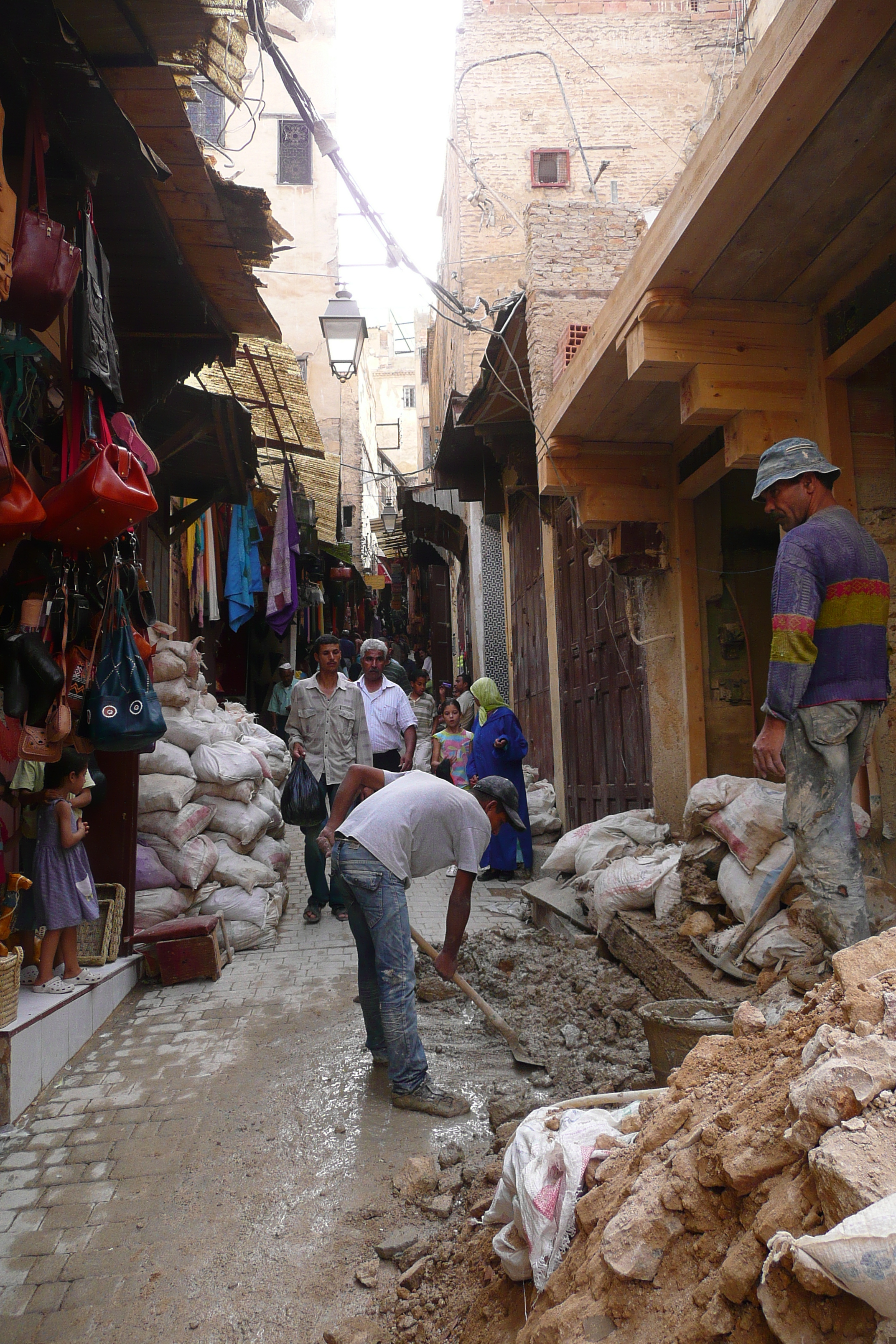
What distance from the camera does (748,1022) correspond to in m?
2.12

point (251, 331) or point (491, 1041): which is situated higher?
point (251, 331)

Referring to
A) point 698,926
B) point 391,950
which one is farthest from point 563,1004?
point 391,950

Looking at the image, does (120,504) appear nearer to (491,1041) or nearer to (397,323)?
(491,1041)

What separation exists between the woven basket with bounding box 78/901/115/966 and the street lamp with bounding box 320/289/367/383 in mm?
6288

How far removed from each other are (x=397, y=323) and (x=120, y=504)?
5663 cm

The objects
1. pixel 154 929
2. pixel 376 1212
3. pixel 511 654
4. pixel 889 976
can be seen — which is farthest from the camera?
pixel 511 654

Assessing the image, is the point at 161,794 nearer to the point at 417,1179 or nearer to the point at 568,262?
the point at 417,1179

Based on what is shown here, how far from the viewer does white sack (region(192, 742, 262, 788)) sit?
6582 mm

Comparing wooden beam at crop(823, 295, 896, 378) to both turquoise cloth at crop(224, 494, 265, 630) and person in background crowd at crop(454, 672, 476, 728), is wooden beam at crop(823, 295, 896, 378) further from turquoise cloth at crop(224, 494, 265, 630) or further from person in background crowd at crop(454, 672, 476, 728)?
turquoise cloth at crop(224, 494, 265, 630)

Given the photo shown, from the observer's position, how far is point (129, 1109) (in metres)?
3.78

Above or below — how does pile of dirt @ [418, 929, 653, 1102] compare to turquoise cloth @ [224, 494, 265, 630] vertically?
below

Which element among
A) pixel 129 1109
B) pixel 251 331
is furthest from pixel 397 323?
pixel 129 1109

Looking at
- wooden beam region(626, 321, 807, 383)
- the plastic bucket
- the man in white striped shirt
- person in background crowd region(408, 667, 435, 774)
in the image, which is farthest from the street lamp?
the plastic bucket

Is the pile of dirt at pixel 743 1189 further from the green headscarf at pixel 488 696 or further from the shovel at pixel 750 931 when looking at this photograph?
the green headscarf at pixel 488 696
